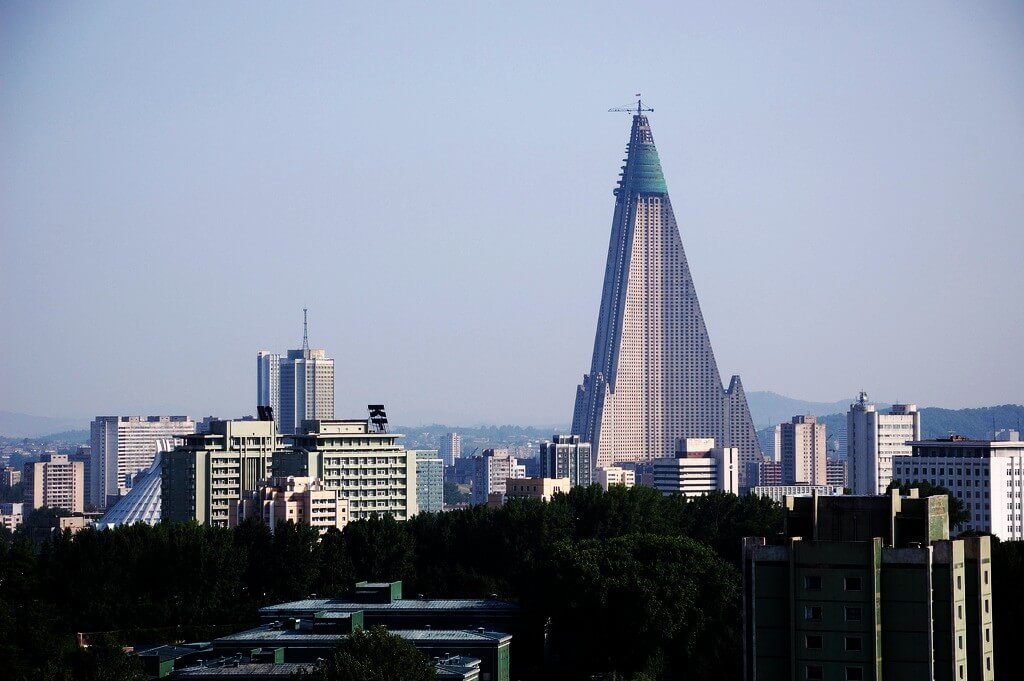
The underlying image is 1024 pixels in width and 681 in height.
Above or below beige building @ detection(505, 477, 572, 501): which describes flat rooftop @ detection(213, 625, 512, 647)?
below

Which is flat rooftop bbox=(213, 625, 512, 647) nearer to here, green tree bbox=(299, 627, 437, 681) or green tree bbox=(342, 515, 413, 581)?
green tree bbox=(299, 627, 437, 681)

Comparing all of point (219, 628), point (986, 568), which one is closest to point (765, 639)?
point (986, 568)

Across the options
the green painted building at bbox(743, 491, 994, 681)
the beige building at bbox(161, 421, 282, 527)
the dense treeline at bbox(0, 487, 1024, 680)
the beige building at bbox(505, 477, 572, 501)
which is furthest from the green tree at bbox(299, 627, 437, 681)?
the beige building at bbox(505, 477, 572, 501)

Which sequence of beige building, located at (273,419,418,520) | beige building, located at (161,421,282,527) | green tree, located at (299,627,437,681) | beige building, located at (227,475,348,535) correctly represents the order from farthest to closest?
beige building, located at (273,419,418,520)
beige building, located at (161,421,282,527)
beige building, located at (227,475,348,535)
green tree, located at (299,627,437,681)

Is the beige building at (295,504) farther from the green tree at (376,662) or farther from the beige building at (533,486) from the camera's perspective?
the green tree at (376,662)

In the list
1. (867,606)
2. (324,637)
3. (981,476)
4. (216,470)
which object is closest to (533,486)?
(216,470)

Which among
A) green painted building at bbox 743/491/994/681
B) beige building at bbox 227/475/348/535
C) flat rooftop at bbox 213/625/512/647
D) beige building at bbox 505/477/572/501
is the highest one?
beige building at bbox 505/477/572/501
